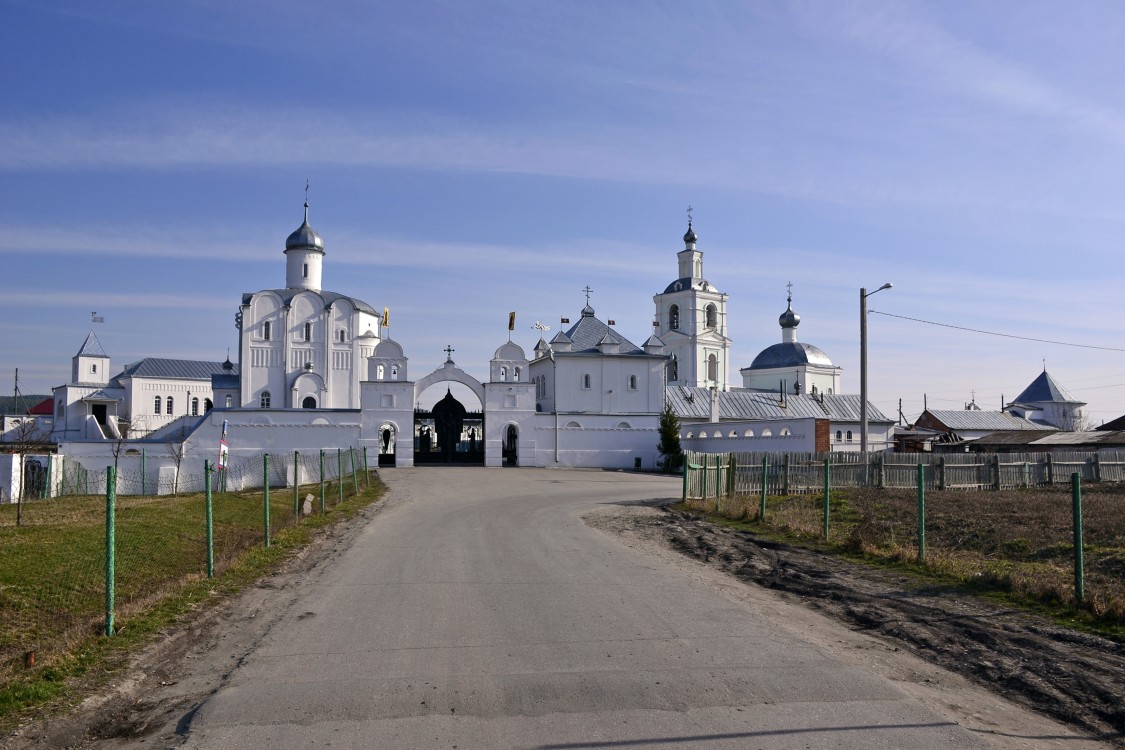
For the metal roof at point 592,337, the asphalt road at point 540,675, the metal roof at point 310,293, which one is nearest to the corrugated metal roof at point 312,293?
the metal roof at point 310,293

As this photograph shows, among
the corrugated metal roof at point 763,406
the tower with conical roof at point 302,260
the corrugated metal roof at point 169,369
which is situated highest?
the tower with conical roof at point 302,260

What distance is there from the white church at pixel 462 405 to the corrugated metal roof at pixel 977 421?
459 inches

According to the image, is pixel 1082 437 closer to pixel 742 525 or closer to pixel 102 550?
pixel 742 525

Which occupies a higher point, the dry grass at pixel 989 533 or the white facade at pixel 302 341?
the white facade at pixel 302 341

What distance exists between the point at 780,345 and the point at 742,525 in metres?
64.3

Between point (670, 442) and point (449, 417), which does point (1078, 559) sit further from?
point (449, 417)

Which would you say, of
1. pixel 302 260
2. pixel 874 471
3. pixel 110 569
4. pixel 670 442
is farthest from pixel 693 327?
pixel 110 569

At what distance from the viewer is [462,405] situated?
175 ft

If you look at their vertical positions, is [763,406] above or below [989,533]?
above

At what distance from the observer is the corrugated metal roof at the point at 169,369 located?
7797 cm

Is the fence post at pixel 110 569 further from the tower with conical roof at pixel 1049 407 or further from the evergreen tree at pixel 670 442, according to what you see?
the tower with conical roof at pixel 1049 407

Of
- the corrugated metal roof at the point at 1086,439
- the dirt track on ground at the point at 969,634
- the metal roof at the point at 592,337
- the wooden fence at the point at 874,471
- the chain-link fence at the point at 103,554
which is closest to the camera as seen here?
the dirt track on ground at the point at 969,634

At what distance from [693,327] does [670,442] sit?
23693mm

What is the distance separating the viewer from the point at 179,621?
9312 millimetres
